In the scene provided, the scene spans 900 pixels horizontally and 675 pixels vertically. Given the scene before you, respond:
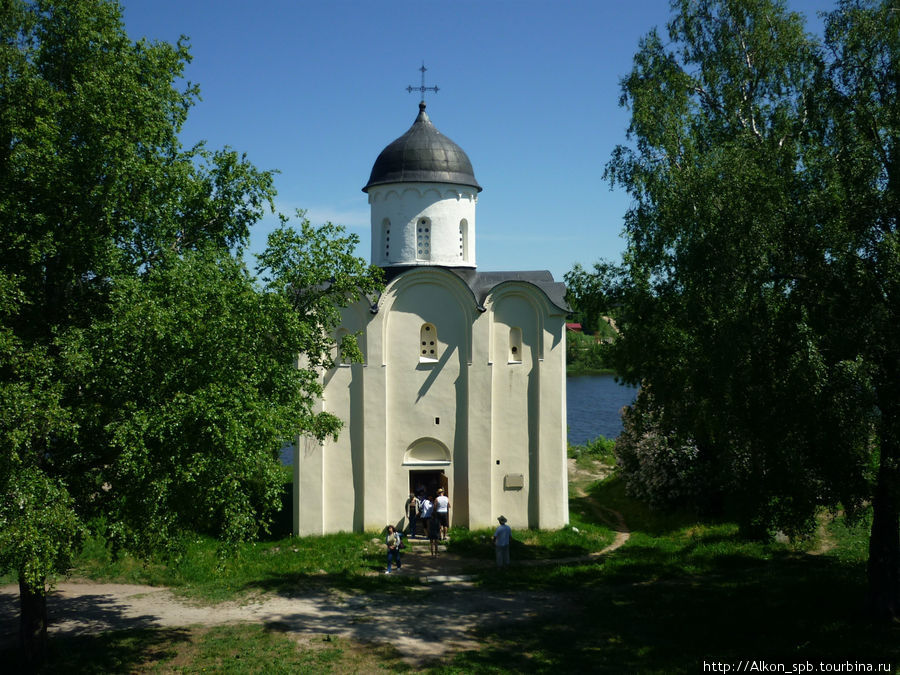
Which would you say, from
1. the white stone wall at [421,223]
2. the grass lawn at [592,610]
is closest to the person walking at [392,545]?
the grass lawn at [592,610]

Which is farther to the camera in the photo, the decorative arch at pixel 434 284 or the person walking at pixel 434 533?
the decorative arch at pixel 434 284

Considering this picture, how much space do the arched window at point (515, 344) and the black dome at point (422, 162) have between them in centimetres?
408

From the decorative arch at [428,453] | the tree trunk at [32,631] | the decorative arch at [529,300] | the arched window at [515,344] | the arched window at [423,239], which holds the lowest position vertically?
the tree trunk at [32,631]

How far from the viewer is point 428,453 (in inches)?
756

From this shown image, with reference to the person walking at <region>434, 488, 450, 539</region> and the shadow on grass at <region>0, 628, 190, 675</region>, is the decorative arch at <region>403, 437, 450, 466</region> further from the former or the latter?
the shadow on grass at <region>0, 628, 190, 675</region>

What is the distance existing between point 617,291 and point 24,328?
10845 mm

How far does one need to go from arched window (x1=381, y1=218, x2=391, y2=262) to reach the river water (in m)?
20.8

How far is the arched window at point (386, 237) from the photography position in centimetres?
2030

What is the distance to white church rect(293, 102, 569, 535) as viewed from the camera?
18797 mm

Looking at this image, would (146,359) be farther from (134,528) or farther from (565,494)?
(565,494)

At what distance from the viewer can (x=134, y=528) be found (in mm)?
9367

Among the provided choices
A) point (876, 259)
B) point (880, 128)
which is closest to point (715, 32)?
point (880, 128)

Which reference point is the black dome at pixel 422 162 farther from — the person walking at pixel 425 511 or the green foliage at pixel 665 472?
the person walking at pixel 425 511

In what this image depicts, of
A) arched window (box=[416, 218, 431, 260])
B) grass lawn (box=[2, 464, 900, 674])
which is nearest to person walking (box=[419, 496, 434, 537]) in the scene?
grass lawn (box=[2, 464, 900, 674])
